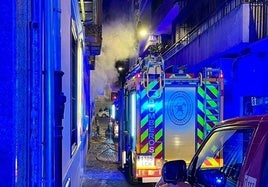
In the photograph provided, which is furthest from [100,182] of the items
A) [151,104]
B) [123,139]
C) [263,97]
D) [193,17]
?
[193,17]

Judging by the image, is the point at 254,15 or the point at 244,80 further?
the point at 244,80

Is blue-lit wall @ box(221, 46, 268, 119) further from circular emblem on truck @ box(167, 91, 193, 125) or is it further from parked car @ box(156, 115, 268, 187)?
parked car @ box(156, 115, 268, 187)

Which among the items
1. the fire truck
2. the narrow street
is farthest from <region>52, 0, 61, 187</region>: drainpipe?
the narrow street

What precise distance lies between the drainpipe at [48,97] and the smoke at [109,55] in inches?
1140

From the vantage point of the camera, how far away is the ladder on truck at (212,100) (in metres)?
9.13

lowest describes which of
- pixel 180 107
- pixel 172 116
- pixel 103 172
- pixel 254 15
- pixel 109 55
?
pixel 103 172

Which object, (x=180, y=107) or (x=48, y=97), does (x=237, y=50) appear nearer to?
(x=180, y=107)

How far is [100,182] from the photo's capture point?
10773 millimetres

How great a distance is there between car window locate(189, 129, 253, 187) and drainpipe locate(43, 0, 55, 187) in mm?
1155

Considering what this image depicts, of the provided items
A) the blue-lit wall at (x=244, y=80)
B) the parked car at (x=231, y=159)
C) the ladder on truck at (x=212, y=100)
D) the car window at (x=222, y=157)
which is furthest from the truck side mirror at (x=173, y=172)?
the blue-lit wall at (x=244, y=80)

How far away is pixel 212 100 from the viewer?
362 inches

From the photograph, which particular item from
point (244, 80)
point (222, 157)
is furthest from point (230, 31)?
point (222, 157)

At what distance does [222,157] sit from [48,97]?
1.77m

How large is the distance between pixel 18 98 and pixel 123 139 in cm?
1039
